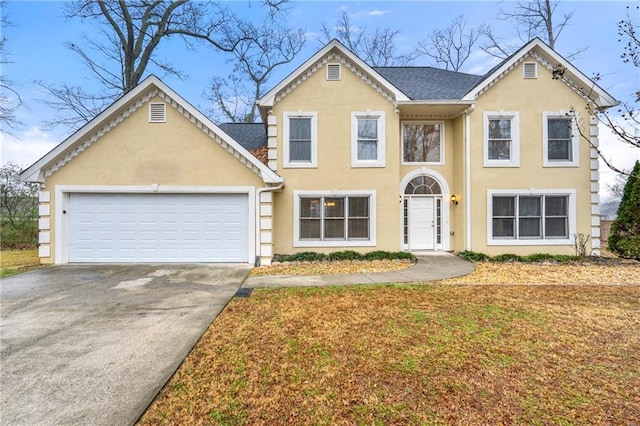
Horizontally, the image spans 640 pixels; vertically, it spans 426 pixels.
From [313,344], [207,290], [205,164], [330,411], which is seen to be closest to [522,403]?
[330,411]

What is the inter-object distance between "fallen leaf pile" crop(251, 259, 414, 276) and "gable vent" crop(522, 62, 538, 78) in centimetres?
822

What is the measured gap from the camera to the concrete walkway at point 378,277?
7.31 m

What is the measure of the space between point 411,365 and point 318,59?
10239mm

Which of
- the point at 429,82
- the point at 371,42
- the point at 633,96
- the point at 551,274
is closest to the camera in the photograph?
the point at 633,96

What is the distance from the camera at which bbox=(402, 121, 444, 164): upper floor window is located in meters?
11.8

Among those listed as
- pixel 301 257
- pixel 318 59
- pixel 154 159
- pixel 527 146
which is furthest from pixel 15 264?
pixel 527 146

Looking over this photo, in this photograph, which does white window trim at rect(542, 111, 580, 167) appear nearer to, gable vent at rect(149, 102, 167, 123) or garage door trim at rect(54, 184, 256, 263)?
garage door trim at rect(54, 184, 256, 263)

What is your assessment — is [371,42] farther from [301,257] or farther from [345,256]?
[301,257]

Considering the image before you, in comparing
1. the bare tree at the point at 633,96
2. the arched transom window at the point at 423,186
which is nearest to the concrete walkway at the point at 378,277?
the arched transom window at the point at 423,186

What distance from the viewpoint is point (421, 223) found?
1184cm

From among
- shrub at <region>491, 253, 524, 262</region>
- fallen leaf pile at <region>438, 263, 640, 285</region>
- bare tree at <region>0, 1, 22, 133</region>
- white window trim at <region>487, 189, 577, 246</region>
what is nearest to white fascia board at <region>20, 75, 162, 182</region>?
bare tree at <region>0, 1, 22, 133</region>

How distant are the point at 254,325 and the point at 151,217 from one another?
6992 millimetres

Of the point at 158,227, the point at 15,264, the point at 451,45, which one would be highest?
the point at 451,45

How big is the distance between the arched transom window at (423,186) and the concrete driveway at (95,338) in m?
7.66
